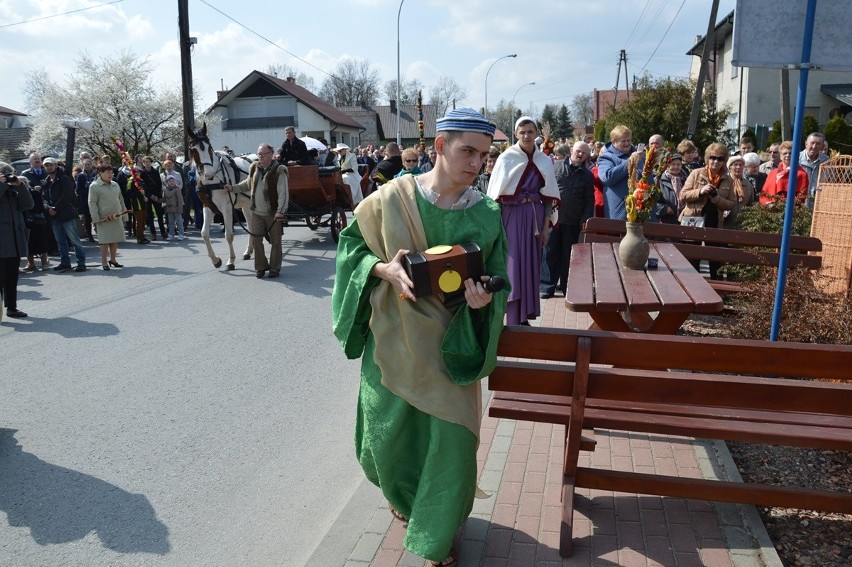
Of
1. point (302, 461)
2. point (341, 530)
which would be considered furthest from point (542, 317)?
point (341, 530)

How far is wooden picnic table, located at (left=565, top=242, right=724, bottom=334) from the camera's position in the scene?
4.05 metres

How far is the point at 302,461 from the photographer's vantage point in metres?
4.59

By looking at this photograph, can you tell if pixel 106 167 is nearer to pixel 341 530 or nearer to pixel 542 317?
pixel 542 317

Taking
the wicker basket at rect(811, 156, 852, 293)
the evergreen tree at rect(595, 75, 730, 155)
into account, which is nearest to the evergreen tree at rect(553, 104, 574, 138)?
the evergreen tree at rect(595, 75, 730, 155)

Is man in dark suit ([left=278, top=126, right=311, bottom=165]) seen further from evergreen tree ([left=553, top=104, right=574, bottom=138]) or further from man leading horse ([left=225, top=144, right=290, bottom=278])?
evergreen tree ([left=553, top=104, right=574, bottom=138])

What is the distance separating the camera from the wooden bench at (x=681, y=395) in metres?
2.72

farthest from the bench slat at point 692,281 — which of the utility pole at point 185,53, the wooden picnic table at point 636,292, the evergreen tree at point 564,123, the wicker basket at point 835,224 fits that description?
the evergreen tree at point 564,123


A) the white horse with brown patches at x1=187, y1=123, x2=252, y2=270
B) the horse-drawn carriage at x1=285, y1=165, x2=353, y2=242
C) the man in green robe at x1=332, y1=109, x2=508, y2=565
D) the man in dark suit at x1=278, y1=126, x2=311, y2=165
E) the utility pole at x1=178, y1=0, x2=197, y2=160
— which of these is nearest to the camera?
the man in green robe at x1=332, y1=109, x2=508, y2=565

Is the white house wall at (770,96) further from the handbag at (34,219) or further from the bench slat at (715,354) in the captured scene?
the bench slat at (715,354)

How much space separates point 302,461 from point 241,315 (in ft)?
14.0

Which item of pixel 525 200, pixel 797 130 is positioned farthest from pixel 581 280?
pixel 525 200

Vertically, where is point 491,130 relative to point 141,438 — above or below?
above

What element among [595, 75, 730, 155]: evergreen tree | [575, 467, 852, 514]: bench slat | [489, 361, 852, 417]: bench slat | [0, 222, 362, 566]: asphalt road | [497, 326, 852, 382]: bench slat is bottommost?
[0, 222, 362, 566]: asphalt road

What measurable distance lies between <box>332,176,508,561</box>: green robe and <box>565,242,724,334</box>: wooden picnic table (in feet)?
4.25
